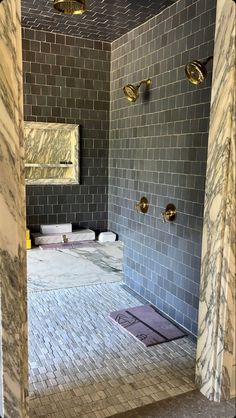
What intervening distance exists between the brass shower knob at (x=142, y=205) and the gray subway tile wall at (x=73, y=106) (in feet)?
2.42

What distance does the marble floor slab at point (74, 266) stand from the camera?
3373 millimetres

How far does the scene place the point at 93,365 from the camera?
227cm

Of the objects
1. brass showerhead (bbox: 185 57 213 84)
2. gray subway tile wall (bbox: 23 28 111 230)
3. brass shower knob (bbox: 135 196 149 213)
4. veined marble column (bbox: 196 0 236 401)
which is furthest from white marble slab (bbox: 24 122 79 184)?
veined marble column (bbox: 196 0 236 401)

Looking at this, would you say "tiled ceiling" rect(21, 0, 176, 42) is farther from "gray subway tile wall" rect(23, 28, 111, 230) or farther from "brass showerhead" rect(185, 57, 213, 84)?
"brass showerhead" rect(185, 57, 213, 84)

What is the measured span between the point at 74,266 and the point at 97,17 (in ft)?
7.35

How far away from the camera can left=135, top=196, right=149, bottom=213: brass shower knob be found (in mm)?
3183

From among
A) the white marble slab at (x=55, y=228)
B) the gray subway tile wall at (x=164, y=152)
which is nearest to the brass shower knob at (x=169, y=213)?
the gray subway tile wall at (x=164, y=152)

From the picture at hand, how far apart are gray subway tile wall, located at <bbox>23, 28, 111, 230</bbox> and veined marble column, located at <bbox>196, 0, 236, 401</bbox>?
6.73 feet

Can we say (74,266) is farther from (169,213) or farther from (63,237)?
(169,213)

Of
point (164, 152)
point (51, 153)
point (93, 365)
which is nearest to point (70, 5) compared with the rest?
point (164, 152)

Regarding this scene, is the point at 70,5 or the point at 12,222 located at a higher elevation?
the point at 70,5

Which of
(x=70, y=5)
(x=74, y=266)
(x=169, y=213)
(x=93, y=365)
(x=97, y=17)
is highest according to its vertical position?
(x=97, y=17)

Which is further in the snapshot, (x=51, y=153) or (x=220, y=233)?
(x=51, y=153)

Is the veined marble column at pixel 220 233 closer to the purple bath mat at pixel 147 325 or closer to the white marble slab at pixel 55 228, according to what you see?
the purple bath mat at pixel 147 325
